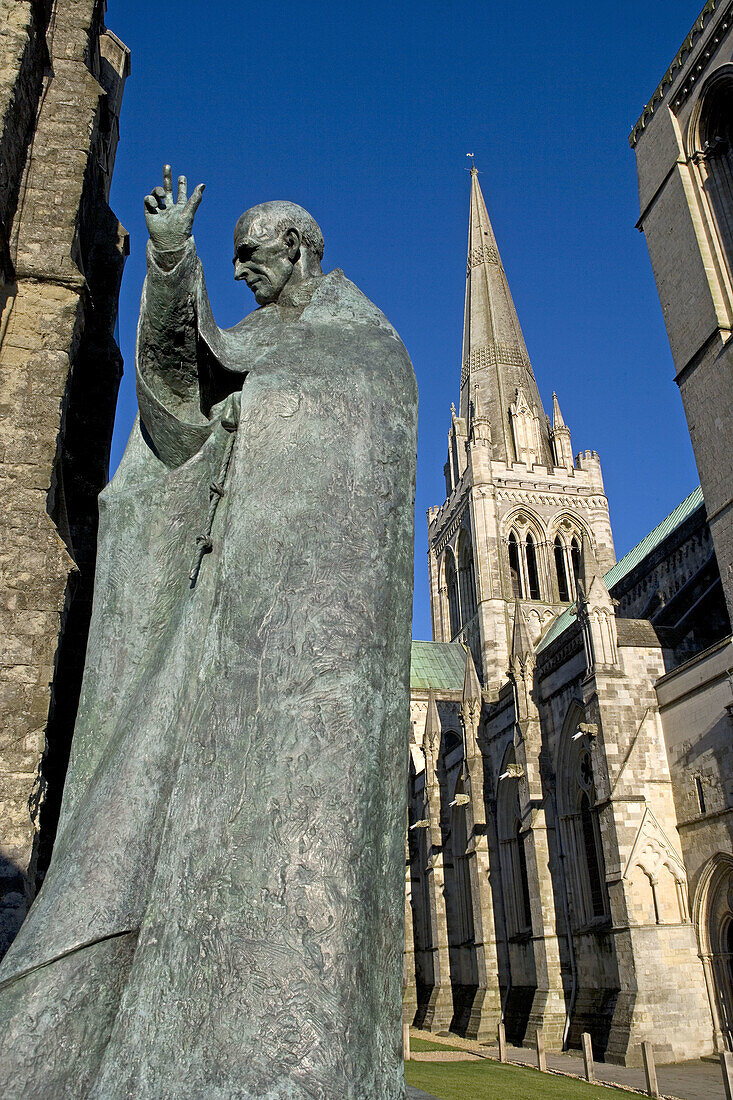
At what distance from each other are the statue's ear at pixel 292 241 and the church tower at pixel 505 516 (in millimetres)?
36305

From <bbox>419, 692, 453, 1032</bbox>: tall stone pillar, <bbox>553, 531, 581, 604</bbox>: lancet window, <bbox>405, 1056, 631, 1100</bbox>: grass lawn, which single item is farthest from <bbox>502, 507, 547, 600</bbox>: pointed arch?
<bbox>405, 1056, 631, 1100</bbox>: grass lawn

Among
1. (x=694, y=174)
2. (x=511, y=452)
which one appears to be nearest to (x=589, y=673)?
(x=694, y=174)

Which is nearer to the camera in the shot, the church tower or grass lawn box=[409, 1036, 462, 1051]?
grass lawn box=[409, 1036, 462, 1051]

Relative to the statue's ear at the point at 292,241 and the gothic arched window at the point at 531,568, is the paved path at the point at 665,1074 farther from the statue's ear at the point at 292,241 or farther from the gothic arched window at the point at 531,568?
the gothic arched window at the point at 531,568

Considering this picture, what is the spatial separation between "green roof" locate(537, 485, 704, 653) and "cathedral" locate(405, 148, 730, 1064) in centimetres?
17

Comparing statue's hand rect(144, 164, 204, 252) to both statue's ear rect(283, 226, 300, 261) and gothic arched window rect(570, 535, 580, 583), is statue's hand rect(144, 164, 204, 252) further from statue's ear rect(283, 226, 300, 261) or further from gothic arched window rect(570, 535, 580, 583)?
gothic arched window rect(570, 535, 580, 583)

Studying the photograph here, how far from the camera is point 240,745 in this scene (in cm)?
160

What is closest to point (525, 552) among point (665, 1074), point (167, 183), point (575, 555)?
point (575, 555)

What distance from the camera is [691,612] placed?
900 inches

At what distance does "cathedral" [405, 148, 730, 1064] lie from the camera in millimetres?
19016

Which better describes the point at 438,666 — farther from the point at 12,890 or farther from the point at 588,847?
the point at 12,890

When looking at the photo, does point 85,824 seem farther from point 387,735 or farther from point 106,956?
point 387,735

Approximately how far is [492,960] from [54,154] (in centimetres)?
2693

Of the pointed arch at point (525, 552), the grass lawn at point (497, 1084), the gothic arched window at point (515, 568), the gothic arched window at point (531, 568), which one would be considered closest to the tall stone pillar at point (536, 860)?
the grass lawn at point (497, 1084)
